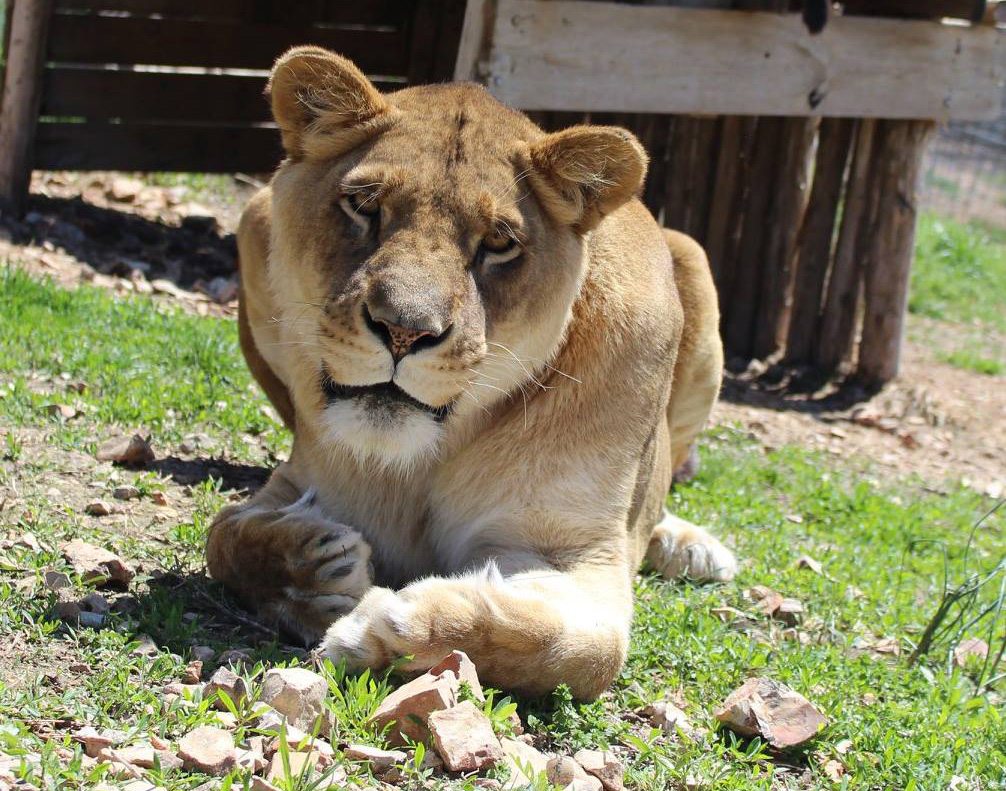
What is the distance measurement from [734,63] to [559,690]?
528 cm

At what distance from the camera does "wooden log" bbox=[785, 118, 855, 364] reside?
8.72 meters

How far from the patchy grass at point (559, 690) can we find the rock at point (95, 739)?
36 mm

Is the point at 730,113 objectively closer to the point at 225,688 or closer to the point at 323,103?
the point at 323,103

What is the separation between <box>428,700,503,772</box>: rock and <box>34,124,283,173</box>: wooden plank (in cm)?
636

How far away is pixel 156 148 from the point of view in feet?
28.2

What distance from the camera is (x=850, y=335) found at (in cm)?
888

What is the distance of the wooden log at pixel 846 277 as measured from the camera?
28.7 ft

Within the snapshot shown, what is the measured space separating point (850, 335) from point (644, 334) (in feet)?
18.6

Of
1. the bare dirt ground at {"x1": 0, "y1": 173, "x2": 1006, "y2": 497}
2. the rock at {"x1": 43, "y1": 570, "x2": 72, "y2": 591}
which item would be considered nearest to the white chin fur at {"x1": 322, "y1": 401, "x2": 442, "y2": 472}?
the rock at {"x1": 43, "y1": 570, "x2": 72, "y2": 591}

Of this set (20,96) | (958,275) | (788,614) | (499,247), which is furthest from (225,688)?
(958,275)

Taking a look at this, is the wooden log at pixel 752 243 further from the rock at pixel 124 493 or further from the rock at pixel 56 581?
the rock at pixel 56 581

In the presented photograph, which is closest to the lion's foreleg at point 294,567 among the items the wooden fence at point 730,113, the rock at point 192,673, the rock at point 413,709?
the rock at point 192,673

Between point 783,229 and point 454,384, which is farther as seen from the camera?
point 783,229

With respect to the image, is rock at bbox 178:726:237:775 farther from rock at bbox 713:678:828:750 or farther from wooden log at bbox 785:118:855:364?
wooden log at bbox 785:118:855:364
